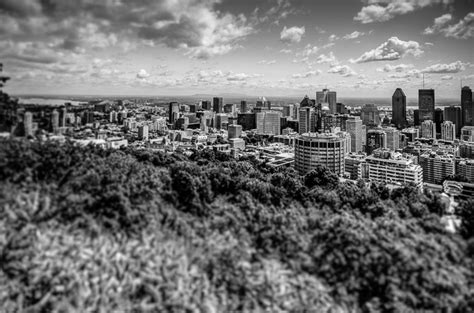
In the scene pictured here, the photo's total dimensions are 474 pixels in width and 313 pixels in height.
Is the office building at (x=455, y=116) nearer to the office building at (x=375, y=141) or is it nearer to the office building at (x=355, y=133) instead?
the office building at (x=355, y=133)

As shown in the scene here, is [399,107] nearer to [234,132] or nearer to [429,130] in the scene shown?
[429,130]

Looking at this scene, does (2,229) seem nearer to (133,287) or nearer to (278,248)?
(133,287)

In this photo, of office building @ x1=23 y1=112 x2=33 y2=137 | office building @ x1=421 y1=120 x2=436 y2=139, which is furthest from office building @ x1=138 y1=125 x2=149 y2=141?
office building @ x1=421 y1=120 x2=436 y2=139

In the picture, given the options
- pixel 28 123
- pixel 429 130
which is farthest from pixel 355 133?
pixel 28 123

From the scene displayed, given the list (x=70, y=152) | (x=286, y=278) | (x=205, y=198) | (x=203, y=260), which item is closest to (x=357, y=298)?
(x=286, y=278)

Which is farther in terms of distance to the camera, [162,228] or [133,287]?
[162,228]

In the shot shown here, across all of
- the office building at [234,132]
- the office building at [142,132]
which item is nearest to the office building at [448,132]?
the office building at [234,132]
